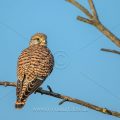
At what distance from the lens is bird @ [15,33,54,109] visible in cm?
620

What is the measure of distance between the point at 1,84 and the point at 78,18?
2720 mm

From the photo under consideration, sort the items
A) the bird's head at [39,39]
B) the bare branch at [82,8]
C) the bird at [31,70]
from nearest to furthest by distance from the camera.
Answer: the bare branch at [82,8] < the bird at [31,70] < the bird's head at [39,39]

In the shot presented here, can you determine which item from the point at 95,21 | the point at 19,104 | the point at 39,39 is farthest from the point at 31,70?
the point at 95,21

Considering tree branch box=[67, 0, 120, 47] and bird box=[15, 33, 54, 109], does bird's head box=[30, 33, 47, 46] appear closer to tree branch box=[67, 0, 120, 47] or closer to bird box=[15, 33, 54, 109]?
bird box=[15, 33, 54, 109]

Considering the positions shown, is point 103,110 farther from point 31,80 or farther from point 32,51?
point 32,51

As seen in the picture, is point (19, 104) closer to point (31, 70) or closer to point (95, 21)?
point (31, 70)

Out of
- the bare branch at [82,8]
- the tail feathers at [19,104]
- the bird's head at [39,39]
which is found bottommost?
the tail feathers at [19,104]

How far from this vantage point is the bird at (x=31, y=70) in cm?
620

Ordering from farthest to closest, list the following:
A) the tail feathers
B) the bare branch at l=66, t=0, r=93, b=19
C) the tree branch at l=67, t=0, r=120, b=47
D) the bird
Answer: the bird < the tail feathers < the bare branch at l=66, t=0, r=93, b=19 < the tree branch at l=67, t=0, r=120, b=47

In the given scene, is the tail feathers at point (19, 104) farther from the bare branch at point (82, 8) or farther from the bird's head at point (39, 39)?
the bare branch at point (82, 8)

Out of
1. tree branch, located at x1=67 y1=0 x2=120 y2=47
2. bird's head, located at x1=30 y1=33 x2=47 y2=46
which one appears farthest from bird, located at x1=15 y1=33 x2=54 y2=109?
tree branch, located at x1=67 y1=0 x2=120 y2=47

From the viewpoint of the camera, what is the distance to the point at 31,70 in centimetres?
677

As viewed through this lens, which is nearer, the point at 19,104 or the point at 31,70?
the point at 19,104

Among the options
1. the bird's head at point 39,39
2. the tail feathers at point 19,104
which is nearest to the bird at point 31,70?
the tail feathers at point 19,104
